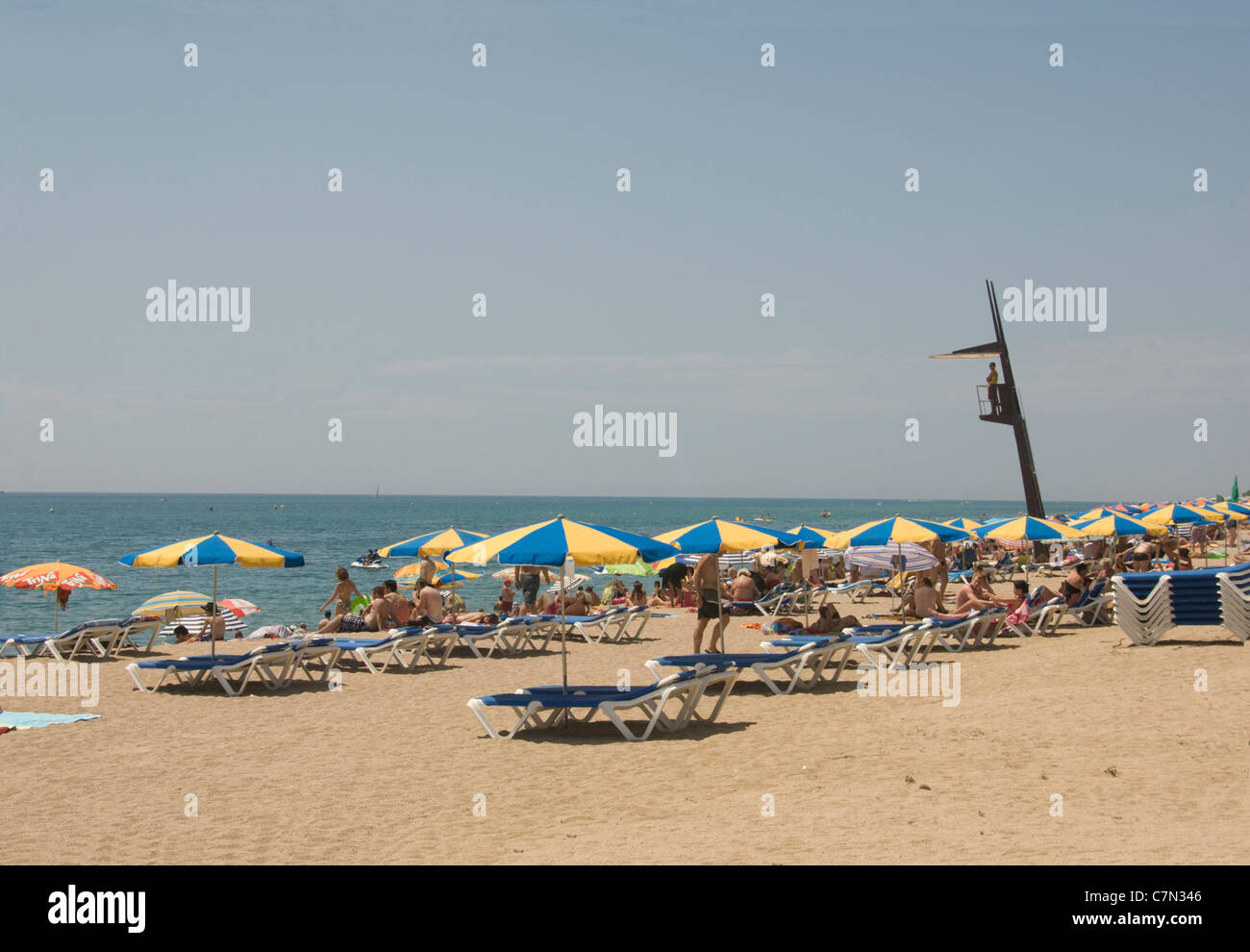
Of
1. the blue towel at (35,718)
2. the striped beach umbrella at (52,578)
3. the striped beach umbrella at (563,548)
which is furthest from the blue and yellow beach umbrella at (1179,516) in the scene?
the blue towel at (35,718)

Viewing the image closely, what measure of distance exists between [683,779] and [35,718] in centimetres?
629

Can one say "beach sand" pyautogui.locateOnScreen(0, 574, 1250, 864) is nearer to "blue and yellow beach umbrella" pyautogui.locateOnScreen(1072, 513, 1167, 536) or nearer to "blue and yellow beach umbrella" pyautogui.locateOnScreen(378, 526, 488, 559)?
"blue and yellow beach umbrella" pyautogui.locateOnScreen(378, 526, 488, 559)

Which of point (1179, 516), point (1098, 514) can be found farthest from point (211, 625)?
point (1179, 516)

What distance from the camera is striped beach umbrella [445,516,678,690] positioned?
8586mm

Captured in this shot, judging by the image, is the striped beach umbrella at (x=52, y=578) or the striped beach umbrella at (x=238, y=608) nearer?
the striped beach umbrella at (x=52, y=578)

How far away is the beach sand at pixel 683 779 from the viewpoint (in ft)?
17.2

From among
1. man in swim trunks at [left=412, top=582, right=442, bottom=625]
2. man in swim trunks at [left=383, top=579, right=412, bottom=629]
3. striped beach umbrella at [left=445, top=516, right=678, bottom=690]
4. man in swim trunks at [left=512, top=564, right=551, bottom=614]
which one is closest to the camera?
striped beach umbrella at [left=445, top=516, right=678, bottom=690]

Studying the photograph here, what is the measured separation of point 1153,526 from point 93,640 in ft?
63.9

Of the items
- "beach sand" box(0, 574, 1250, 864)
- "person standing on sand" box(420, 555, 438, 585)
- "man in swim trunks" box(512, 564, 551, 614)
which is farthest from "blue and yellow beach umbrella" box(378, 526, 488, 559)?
"beach sand" box(0, 574, 1250, 864)

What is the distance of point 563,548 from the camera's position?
28.2ft

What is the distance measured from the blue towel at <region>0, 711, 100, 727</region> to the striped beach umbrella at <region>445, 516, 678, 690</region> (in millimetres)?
3914

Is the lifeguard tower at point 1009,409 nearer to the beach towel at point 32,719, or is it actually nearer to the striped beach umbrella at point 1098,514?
the striped beach umbrella at point 1098,514

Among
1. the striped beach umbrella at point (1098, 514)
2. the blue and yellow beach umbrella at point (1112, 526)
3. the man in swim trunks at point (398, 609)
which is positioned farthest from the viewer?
the striped beach umbrella at point (1098, 514)

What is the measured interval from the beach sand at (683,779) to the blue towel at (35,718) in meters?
0.31
